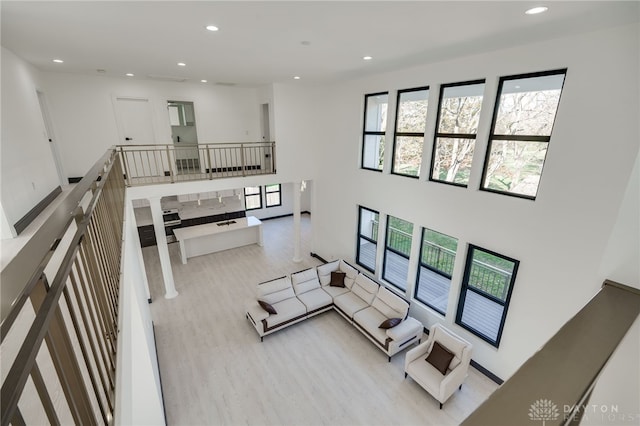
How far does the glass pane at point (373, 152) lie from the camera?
22.0ft

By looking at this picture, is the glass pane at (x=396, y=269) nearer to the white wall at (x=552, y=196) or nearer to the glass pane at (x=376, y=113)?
the white wall at (x=552, y=196)

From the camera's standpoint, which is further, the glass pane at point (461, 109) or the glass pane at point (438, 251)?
the glass pane at point (438, 251)

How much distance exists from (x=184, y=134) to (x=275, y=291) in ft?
20.0

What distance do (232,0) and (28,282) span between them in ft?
9.72

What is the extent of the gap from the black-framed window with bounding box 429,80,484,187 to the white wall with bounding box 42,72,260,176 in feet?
21.2

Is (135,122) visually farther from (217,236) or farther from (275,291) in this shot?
(275,291)

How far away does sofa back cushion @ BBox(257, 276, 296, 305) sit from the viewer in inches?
254

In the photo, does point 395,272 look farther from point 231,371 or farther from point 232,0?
point 232,0

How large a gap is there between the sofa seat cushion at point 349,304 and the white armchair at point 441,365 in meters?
1.60

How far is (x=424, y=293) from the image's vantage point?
634 centimetres

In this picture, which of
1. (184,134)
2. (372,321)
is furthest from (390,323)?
(184,134)

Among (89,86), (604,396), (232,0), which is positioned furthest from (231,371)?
(89,86)

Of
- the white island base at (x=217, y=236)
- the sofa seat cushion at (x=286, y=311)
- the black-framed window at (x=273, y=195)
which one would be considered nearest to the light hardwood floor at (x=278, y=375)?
the sofa seat cushion at (x=286, y=311)

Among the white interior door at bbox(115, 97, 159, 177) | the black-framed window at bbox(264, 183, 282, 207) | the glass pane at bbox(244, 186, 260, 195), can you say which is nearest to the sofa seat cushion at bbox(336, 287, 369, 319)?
the white interior door at bbox(115, 97, 159, 177)
